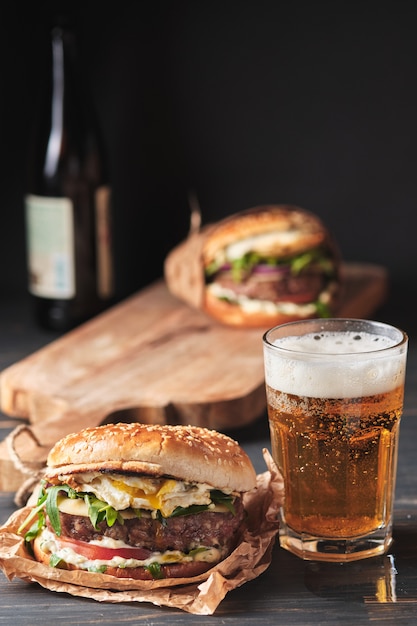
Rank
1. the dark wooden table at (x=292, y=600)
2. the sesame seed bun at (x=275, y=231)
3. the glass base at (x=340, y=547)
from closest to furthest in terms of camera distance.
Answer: the dark wooden table at (x=292, y=600)
the glass base at (x=340, y=547)
the sesame seed bun at (x=275, y=231)

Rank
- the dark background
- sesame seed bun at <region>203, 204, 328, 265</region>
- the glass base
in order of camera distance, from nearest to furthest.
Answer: the glass base < sesame seed bun at <region>203, 204, 328, 265</region> < the dark background

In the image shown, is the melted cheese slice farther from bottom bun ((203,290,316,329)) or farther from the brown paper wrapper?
bottom bun ((203,290,316,329))

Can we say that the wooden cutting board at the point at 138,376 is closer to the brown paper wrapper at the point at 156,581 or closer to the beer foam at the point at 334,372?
the brown paper wrapper at the point at 156,581

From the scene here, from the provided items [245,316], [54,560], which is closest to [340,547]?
[54,560]

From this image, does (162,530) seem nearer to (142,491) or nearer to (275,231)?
(142,491)

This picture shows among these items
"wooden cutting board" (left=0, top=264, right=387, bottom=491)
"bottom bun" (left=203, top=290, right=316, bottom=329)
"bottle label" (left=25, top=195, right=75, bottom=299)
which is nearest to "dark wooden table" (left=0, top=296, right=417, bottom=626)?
"wooden cutting board" (left=0, top=264, right=387, bottom=491)

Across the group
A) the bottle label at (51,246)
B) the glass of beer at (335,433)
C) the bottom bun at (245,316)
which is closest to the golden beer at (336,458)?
the glass of beer at (335,433)

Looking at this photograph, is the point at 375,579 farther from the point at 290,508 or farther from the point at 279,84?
the point at 279,84
